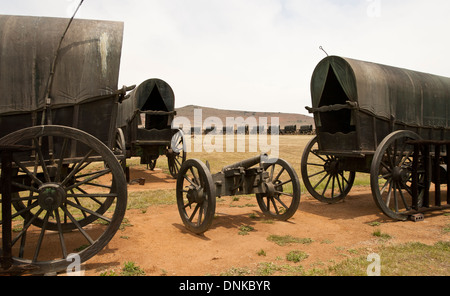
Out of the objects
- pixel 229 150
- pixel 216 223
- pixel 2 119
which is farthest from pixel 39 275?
pixel 229 150

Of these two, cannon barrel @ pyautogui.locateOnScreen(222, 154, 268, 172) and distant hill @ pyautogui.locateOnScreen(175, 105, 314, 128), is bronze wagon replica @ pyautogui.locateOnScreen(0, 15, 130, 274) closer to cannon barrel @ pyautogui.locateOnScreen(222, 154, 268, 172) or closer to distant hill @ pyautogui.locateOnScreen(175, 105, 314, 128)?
cannon barrel @ pyautogui.locateOnScreen(222, 154, 268, 172)

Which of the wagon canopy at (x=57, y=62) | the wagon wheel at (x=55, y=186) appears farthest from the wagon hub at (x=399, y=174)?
the wagon canopy at (x=57, y=62)

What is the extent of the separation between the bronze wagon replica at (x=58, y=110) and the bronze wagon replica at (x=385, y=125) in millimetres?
4909

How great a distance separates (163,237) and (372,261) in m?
3.31

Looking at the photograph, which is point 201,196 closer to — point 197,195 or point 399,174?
point 197,195

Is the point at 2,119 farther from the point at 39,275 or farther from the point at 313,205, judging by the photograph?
the point at 313,205

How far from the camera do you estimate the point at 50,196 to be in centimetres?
393

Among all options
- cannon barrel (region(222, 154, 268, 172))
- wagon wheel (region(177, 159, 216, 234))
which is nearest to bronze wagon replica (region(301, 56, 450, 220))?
cannon barrel (region(222, 154, 268, 172))

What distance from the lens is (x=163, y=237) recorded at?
5.55 m

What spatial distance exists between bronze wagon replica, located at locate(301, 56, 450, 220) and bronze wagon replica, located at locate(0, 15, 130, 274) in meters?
4.91

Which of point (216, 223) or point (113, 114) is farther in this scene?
point (216, 223)

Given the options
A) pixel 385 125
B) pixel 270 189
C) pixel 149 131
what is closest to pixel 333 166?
pixel 385 125

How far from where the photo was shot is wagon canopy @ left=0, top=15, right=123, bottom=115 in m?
4.23

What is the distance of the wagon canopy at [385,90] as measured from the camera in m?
7.03
